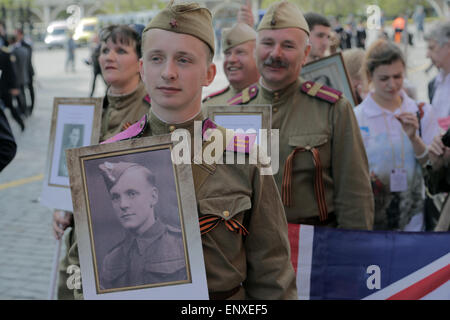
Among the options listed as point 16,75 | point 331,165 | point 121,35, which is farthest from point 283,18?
point 16,75

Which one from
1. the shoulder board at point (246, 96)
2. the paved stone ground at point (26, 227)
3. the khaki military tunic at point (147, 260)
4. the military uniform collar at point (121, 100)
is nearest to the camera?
the khaki military tunic at point (147, 260)

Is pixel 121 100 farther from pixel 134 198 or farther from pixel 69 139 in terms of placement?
pixel 134 198

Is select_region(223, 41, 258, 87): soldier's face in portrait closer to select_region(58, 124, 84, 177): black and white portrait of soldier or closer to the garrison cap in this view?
select_region(58, 124, 84, 177): black and white portrait of soldier

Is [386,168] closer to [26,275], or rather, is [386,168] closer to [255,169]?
[255,169]

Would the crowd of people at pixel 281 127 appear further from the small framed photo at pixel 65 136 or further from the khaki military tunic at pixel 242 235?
the small framed photo at pixel 65 136

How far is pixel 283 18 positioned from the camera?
10.3 ft

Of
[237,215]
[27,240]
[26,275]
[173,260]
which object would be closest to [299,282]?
[237,215]

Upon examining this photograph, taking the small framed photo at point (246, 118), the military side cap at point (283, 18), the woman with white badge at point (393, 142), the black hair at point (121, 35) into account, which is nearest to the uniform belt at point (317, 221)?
the small framed photo at point (246, 118)

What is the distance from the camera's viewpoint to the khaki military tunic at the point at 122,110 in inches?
141

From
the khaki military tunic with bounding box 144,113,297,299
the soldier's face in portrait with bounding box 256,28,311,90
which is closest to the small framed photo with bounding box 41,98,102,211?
the soldier's face in portrait with bounding box 256,28,311,90

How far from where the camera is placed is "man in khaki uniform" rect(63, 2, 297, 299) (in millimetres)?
1890

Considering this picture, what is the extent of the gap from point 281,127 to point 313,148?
0.26m

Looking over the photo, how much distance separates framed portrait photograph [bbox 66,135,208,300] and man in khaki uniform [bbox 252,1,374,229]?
143 cm
